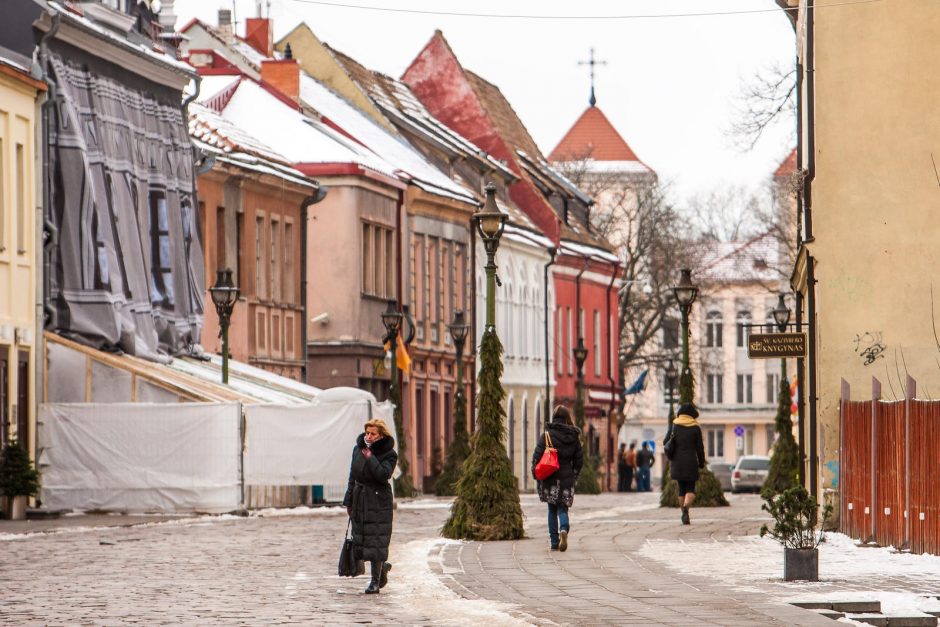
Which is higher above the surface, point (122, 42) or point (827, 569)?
point (122, 42)

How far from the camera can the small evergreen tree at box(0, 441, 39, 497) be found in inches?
1244

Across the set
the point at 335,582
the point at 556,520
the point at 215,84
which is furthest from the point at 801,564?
the point at 215,84

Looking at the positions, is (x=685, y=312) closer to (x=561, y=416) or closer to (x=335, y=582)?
(x=561, y=416)

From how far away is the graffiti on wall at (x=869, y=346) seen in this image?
28438 millimetres

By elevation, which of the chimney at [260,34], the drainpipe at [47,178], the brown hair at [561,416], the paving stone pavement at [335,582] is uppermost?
the chimney at [260,34]

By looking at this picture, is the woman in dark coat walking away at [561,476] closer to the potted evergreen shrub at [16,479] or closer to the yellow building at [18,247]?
the potted evergreen shrub at [16,479]

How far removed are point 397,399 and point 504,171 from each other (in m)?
27.9

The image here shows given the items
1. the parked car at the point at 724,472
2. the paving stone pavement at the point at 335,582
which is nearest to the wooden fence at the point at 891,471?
the paving stone pavement at the point at 335,582

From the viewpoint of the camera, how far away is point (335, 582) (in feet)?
63.8

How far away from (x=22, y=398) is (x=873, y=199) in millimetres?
12719

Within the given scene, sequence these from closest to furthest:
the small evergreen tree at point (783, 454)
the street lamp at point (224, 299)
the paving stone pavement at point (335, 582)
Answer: the paving stone pavement at point (335, 582) → the street lamp at point (224, 299) → the small evergreen tree at point (783, 454)

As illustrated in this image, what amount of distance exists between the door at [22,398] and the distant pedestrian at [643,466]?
39931mm

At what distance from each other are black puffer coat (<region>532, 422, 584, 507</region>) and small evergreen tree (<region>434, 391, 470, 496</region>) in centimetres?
2130

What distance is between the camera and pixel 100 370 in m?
35.0
